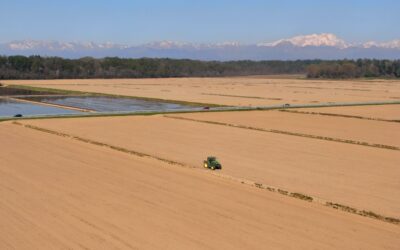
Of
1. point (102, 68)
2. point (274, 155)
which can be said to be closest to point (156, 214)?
point (274, 155)

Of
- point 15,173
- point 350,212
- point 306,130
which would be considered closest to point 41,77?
point 306,130

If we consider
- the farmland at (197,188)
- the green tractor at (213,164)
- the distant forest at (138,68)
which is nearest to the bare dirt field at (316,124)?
the farmland at (197,188)

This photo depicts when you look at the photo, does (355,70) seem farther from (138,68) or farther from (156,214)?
(156,214)

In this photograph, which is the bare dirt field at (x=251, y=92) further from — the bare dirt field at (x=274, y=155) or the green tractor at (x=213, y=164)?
the green tractor at (x=213, y=164)

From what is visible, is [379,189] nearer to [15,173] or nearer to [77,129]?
[15,173]

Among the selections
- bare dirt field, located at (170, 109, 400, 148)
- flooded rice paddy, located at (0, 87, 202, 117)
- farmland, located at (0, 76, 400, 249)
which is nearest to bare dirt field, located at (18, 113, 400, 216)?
farmland, located at (0, 76, 400, 249)

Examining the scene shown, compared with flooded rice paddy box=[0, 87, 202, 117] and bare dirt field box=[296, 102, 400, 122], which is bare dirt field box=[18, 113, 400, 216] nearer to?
flooded rice paddy box=[0, 87, 202, 117]
